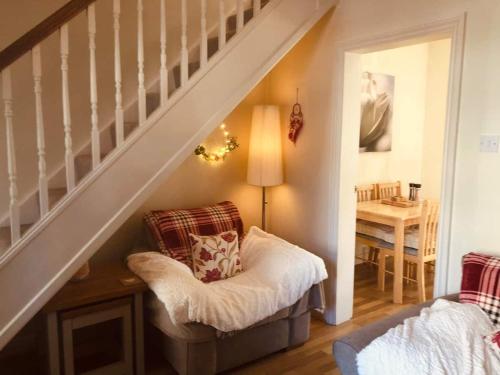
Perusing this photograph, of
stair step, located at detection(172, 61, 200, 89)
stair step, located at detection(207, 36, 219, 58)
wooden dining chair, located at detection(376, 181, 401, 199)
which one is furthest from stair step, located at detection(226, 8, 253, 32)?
wooden dining chair, located at detection(376, 181, 401, 199)

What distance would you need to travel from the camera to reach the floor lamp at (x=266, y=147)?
3369 millimetres

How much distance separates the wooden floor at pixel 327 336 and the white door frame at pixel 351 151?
13cm

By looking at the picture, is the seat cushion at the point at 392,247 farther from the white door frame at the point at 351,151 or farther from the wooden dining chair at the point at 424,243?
the white door frame at the point at 351,151

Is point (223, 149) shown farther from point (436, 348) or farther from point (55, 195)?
point (436, 348)

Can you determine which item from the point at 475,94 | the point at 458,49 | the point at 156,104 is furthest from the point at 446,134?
the point at 156,104

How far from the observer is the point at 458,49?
Answer: 2246mm

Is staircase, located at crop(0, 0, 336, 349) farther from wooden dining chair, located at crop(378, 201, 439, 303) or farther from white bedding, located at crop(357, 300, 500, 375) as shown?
wooden dining chair, located at crop(378, 201, 439, 303)

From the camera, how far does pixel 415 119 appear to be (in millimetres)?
4688

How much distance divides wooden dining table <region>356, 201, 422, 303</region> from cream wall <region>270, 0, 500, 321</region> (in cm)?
70

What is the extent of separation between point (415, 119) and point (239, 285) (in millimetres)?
3238

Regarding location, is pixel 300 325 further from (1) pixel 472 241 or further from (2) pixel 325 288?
(1) pixel 472 241

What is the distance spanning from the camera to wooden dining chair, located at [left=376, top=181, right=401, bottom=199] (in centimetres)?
437

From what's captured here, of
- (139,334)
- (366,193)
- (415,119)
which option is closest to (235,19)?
(139,334)

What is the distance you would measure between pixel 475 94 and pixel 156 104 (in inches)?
71.6
